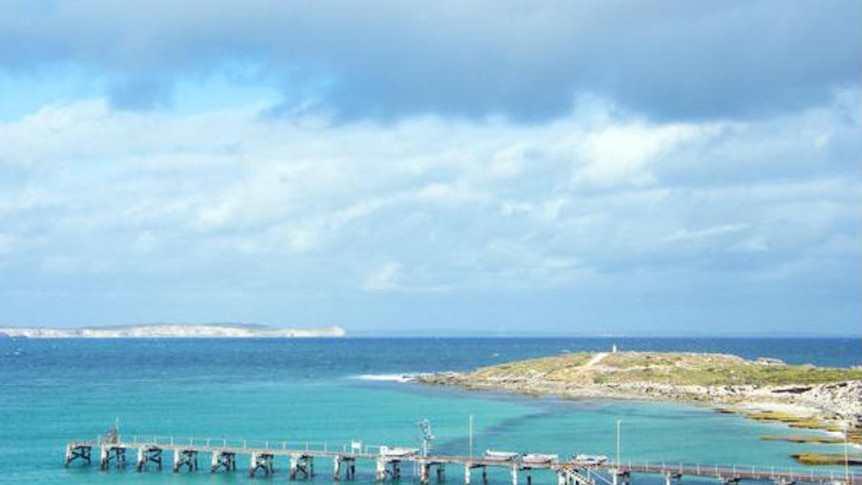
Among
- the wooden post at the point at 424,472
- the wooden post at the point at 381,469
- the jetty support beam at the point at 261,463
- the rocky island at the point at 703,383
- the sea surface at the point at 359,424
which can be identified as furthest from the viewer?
the rocky island at the point at 703,383

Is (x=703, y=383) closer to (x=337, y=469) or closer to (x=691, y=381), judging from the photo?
(x=691, y=381)

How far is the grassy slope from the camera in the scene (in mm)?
160000

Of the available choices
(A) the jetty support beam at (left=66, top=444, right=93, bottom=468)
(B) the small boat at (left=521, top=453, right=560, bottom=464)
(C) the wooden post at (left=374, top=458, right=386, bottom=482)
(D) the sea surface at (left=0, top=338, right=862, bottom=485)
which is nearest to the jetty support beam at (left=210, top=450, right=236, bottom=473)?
(D) the sea surface at (left=0, top=338, right=862, bottom=485)

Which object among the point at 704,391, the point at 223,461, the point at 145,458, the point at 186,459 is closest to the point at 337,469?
the point at 223,461

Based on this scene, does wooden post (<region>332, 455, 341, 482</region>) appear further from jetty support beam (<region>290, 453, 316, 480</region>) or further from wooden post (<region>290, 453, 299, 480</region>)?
wooden post (<region>290, 453, 299, 480</region>)

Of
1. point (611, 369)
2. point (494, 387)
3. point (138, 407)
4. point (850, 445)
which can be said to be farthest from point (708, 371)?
point (138, 407)

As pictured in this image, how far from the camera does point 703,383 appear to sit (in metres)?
162

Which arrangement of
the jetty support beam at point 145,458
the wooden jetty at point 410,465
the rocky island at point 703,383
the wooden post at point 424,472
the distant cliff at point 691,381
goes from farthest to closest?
the distant cliff at point 691,381 < the rocky island at point 703,383 < the jetty support beam at point 145,458 < the wooden post at point 424,472 < the wooden jetty at point 410,465

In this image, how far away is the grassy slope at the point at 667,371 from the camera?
16000 centimetres

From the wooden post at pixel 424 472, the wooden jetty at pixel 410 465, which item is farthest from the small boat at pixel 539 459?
the wooden post at pixel 424 472

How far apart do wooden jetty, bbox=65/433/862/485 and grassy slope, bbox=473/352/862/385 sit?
254 feet

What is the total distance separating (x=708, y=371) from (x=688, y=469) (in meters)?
98.9

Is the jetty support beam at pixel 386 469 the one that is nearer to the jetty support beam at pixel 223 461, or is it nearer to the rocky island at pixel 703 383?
the jetty support beam at pixel 223 461

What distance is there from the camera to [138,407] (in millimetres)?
143625
